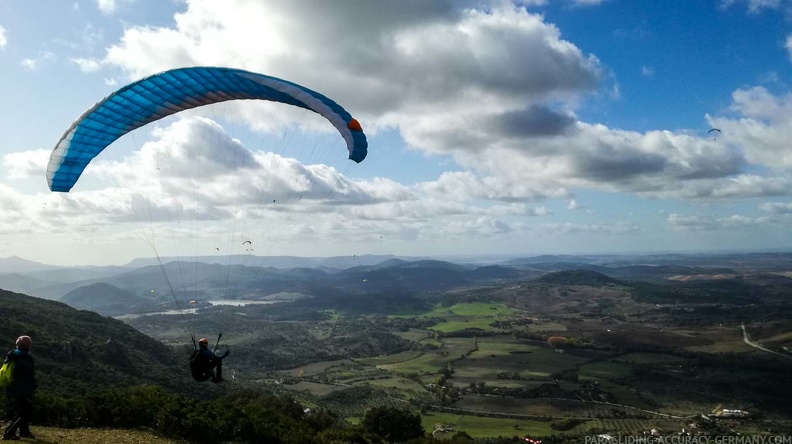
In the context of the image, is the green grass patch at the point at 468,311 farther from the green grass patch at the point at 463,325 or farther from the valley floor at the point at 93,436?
the valley floor at the point at 93,436

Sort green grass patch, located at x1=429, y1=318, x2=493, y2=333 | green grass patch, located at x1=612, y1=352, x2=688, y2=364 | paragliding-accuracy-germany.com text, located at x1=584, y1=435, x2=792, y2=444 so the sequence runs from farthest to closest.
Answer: green grass patch, located at x1=429, y1=318, x2=493, y2=333
green grass patch, located at x1=612, y1=352, x2=688, y2=364
paragliding-accuracy-germany.com text, located at x1=584, y1=435, x2=792, y2=444

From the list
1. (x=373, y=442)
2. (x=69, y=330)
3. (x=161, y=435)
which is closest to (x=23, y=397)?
(x=161, y=435)

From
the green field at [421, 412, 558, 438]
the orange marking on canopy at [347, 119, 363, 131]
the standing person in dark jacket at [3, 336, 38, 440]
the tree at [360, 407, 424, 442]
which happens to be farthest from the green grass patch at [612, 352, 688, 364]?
the standing person in dark jacket at [3, 336, 38, 440]

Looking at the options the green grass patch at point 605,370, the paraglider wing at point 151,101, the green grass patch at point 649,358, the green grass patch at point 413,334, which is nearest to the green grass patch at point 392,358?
the green grass patch at point 413,334

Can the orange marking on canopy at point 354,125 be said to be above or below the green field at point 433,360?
above

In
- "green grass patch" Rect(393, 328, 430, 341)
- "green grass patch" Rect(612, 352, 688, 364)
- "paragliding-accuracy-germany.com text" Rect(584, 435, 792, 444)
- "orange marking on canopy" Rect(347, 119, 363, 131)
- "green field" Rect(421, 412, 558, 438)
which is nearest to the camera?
"orange marking on canopy" Rect(347, 119, 363, 131)

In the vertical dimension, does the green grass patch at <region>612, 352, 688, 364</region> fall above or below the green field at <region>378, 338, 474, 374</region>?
above

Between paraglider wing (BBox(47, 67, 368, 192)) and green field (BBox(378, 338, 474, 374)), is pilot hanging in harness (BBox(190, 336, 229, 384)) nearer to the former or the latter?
paraglider wing (BBox(47, 67, 368, 192))

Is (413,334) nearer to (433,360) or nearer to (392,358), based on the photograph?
(392,358)
